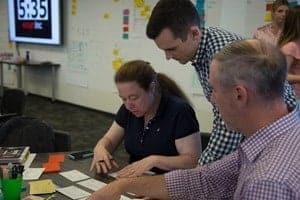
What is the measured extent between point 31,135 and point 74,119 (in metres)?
3.53

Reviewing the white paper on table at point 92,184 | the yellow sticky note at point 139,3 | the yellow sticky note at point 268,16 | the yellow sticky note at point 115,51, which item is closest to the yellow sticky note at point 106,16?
the yellow sticky note at point 115,51

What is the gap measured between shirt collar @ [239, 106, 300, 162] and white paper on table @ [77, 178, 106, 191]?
877 mm

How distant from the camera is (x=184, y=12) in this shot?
1735 millimetres

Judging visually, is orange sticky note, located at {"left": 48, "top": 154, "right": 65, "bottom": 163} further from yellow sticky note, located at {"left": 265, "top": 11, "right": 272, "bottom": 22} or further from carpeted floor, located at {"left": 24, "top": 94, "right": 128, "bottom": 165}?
yellow sticky note, located at {"left": 265, "top": 11, "right": 272, "bottom": 22}

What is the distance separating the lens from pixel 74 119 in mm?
6066

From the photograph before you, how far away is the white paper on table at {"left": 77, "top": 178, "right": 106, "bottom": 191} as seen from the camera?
178cm

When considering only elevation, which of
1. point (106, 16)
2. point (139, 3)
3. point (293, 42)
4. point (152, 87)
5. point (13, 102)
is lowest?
point (13, 102)

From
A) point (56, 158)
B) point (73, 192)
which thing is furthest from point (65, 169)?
point (73, 192)

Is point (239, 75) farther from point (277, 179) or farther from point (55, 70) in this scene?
point (55, 70)

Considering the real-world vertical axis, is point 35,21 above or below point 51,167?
above

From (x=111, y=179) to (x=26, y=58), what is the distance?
20.2 feet

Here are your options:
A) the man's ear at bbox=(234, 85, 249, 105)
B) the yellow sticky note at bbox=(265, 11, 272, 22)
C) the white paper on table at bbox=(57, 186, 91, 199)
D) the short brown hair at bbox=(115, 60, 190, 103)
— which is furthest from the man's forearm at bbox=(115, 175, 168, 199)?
the yellow sticky note at bbox=(265, 11, 272, 22)

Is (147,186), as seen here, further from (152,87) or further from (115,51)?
(115,51)

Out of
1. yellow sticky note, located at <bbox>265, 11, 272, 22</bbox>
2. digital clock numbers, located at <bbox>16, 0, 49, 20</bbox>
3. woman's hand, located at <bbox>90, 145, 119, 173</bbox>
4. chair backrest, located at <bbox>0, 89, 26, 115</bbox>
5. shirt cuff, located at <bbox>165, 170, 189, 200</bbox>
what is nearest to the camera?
shirt cuff, located at <bbox>165, 170, 189, 200</bbox>
